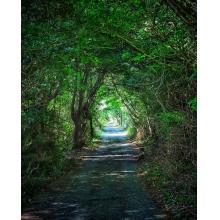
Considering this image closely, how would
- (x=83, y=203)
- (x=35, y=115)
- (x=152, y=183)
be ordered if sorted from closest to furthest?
(x=83, y=203)
(x=35, y=115)
(x=152, y=183)

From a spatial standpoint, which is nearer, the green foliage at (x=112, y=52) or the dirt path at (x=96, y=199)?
the dirt path at (x=96, y=199)

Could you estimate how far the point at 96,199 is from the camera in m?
11.0

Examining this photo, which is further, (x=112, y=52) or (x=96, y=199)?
(x=112, y=52)

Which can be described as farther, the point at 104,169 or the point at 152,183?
the point at 104,169

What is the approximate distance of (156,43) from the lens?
440 inches

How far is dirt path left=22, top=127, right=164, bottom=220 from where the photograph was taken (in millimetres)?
9359

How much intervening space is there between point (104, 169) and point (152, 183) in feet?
14.0

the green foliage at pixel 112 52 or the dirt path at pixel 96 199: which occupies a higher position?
the green foliage at pixel 112 52

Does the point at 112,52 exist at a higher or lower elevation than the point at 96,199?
higher

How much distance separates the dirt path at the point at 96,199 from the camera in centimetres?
936

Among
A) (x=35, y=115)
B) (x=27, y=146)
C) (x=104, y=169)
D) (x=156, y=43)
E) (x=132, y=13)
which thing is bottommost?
(x=104, y=169)
